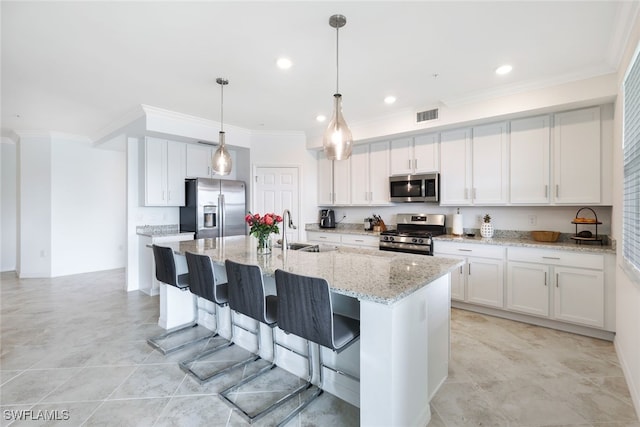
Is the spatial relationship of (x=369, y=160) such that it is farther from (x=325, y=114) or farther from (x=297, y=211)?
(x=297, y=211)

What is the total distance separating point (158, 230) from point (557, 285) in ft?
17.6

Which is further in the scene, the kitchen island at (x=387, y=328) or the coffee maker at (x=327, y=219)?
the coffee maker at (x=327, y=219)

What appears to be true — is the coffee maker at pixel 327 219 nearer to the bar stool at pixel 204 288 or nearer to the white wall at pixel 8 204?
the bar stool at pixel 204 288

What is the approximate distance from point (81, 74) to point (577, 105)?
16.6 ft

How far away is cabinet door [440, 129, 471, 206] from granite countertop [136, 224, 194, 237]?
12.8 ft

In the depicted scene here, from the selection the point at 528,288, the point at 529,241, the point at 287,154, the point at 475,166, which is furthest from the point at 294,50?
the point at 528,288

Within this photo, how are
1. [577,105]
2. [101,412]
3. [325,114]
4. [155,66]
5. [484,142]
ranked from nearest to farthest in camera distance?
[101,412] < [155,66] < [577,105] < [484,142] < [325,114]

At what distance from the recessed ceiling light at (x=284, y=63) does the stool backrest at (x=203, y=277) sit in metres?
1.85

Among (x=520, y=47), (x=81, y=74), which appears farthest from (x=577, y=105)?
(x=81, y=74)

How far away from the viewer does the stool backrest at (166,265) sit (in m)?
2.64

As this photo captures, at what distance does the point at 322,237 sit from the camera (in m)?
5.11

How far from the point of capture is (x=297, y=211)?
527cm

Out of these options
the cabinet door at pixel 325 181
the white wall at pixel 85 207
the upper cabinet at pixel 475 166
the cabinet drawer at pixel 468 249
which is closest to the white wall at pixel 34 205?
the white wall at pixel 85 207

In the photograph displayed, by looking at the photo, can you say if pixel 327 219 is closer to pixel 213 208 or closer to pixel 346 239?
pixel 346 239
